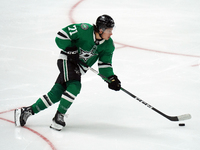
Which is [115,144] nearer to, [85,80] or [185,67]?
[85,80]

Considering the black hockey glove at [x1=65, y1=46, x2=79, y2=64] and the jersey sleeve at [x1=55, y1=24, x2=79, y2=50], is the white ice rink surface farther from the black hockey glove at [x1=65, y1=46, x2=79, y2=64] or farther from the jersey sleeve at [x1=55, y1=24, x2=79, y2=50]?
the jersey sleeve at [x1=55, y1=24, x2=79, y2=50]

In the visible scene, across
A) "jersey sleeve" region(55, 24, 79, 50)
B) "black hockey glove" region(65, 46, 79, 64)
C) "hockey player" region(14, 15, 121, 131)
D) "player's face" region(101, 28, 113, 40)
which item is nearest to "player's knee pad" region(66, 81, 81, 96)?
"hockey player" region(14, 15, 121, 131)

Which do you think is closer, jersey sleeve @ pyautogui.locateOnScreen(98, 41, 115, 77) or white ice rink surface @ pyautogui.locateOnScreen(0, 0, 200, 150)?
white ice rink surface @ pyautogui.locateOnScreen(0, 0, 200, 150)

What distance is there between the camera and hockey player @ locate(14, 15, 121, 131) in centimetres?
265

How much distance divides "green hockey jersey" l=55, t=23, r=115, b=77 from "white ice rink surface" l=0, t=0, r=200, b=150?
0.48m

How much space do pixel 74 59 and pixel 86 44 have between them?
15 cm

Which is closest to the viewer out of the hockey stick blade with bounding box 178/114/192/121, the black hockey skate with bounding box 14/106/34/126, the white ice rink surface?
the white ice rink surface

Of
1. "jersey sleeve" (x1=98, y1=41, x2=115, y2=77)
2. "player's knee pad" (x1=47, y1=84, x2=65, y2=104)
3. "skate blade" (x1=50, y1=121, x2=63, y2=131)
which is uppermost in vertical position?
"jersey sleeve" (x1=98, y1=41, x2=115, y2=77)

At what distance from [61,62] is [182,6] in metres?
4.78

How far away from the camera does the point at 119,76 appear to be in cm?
386

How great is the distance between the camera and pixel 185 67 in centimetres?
411

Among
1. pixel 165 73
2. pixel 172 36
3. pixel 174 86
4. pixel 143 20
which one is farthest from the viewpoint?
pixel 143 20

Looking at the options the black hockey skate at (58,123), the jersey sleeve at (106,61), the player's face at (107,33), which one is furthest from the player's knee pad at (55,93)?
the player's face at (107,33)

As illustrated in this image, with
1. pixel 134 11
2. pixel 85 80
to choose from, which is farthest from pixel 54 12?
pixel 85 80
